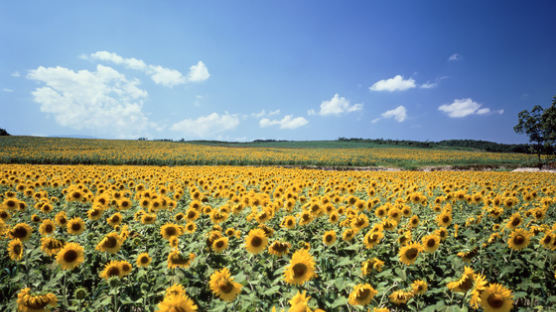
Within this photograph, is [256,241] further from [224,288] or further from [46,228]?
[46,228]

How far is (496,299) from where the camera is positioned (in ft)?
6.43

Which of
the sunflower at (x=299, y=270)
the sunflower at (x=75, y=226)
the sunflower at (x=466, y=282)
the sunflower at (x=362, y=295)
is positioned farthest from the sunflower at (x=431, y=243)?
the sunflower at (x=75, y=226)

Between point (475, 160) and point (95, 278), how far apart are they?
49.5m

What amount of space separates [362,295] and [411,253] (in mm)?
1131

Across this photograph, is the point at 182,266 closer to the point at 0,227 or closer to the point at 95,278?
the point at 95,278

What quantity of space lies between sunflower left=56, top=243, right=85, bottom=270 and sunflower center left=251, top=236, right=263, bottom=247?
181 cm

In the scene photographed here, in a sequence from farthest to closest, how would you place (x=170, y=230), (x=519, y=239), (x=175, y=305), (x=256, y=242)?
1. (x=170, y=230)
2. (x=519, y=239)
3. (x=256, y=242)
4. (x=175, y=305)

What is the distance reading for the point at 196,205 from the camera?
4.62 meters

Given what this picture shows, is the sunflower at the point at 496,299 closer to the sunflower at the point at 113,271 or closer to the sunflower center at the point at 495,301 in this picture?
the sunflower center at the point at 495,301

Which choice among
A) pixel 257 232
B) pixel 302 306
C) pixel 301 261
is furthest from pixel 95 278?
pixel 302 306

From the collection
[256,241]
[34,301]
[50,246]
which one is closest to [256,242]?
[256,241]

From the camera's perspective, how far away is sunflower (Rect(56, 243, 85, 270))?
265 centimetres

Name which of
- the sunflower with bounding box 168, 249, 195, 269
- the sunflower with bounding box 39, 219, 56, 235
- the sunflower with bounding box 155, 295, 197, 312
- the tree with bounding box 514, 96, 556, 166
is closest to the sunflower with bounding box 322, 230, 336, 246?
the sunflower with bounding box 168, 249, 195, 269

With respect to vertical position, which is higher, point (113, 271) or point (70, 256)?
point (70, 256)
